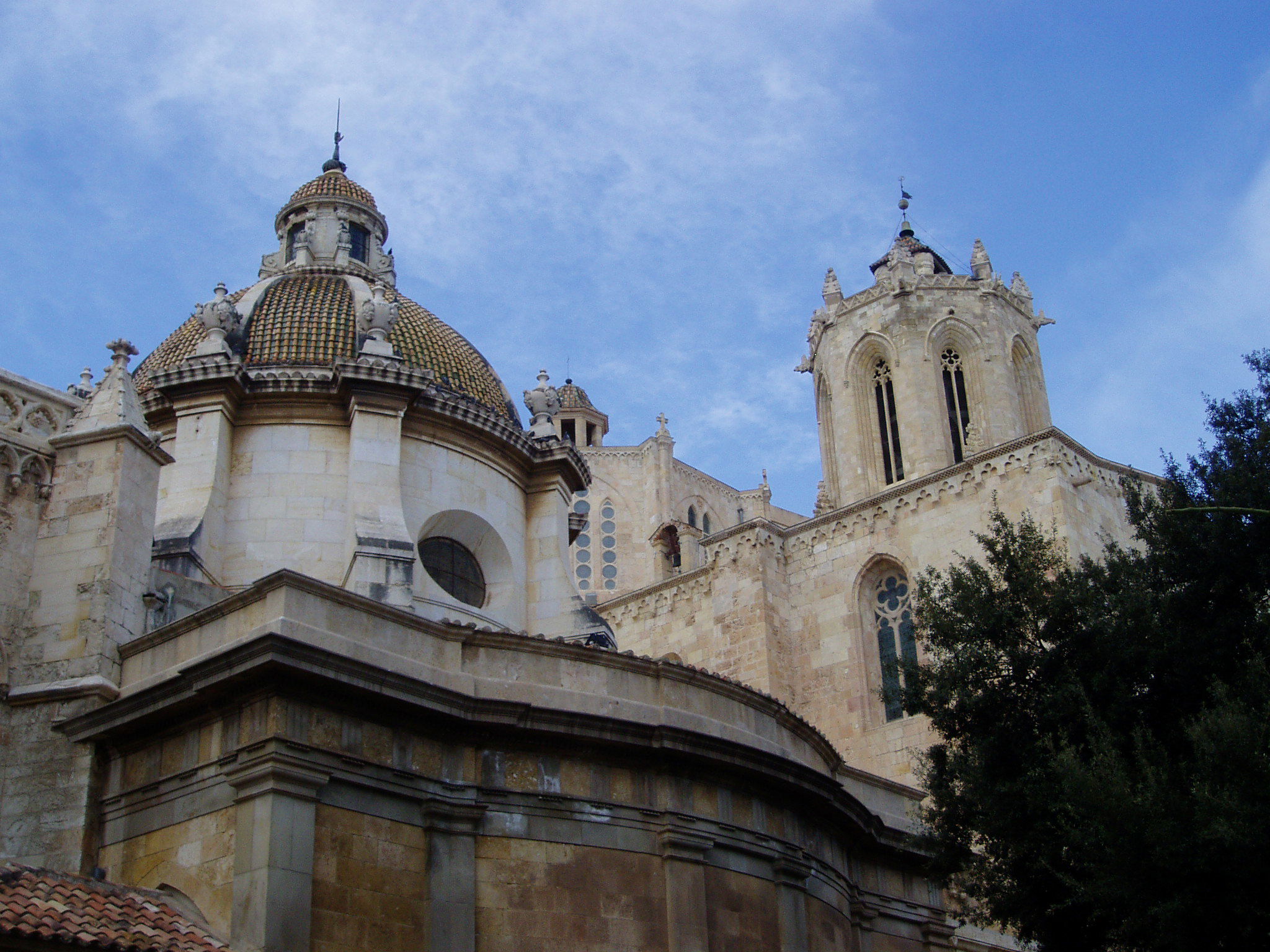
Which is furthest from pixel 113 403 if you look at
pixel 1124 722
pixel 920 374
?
pixel 920 374

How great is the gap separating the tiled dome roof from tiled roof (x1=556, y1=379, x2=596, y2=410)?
3707 centimetres

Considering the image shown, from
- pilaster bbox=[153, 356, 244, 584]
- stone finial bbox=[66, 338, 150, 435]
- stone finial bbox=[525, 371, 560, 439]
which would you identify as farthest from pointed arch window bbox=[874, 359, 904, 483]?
stone finial bbox=[66, 338, 150, 435]

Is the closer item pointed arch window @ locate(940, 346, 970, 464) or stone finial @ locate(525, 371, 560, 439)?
stone finial @ locate(525, 371, 560, 439)

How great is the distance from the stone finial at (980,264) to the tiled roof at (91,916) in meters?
32.2

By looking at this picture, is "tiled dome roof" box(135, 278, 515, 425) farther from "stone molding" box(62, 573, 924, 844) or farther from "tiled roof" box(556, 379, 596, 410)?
"tiled roof" box(556, 379, 596, 410)

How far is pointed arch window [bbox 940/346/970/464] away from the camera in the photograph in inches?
1538

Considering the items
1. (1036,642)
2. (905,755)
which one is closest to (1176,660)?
(1036,642)

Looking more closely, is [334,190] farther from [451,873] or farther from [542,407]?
[451,873]

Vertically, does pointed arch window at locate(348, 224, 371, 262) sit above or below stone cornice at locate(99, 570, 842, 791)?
above

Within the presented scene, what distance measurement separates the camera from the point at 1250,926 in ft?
44.3

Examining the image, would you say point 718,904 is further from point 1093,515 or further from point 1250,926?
point 1093,515

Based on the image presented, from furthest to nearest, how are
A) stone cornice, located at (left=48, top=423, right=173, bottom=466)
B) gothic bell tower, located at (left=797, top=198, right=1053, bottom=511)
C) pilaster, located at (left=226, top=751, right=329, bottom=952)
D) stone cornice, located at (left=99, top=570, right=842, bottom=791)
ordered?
gothic bell tower, located at (left=797, top=198, right=1053, bottom=511) → stone cornice, located at (left=48, top=423, right=173, bottom=466) → stone cornice, located at (left=99, top=570, right=842, bottom=791) → pilaster, located at (left=226, top=751, right=329, bottom=952)

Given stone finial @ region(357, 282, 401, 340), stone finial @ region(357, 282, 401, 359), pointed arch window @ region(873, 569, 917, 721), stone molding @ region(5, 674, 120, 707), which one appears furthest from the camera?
pointed arch window @ region(873, 569, 917, 721)

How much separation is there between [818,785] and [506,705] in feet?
16.0
